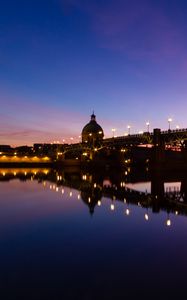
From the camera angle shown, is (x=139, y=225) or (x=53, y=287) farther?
(x=139, y=225)

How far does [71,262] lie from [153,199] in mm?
28422

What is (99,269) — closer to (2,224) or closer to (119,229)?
(119,229)

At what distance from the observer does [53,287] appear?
44.1ft

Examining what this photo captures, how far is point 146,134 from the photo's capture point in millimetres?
104875

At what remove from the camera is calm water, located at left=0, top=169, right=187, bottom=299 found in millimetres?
13469

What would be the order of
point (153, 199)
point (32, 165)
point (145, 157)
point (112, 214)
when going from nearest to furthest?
point (112, 214), point (153, 199), point (32, 165), point (145, 157)

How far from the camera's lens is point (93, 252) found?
18.6m

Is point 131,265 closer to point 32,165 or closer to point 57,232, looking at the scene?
point 57,232

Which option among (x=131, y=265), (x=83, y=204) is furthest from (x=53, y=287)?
→ (x=83, y=204)

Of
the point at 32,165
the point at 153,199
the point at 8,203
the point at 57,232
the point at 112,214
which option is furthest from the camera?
the point at 32,165

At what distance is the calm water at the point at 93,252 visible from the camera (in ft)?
44.2

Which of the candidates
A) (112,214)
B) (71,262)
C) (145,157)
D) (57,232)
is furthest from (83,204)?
(145,157)

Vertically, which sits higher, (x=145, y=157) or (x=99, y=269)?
(x=145, y=157)

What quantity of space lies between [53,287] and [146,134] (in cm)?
9341
